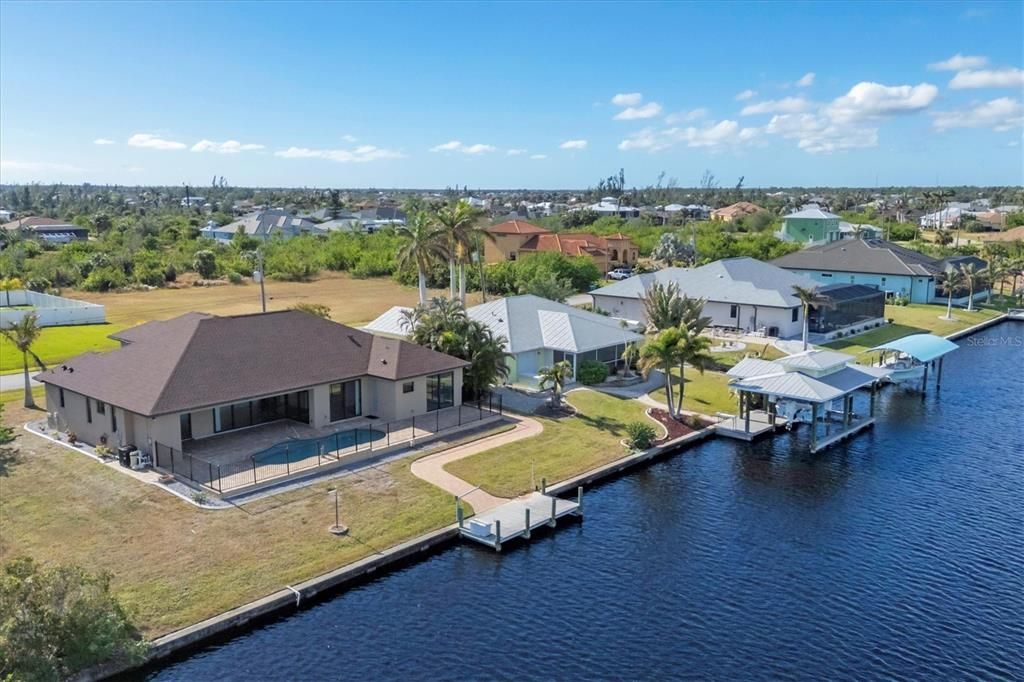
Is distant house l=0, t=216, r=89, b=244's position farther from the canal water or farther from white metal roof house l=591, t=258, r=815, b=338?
the canal water

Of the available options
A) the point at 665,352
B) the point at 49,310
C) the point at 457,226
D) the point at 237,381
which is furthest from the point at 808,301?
the point at 49,310

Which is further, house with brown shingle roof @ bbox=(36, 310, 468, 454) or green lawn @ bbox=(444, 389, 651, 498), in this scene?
house with brown shingle roof @ bbox=(36, 310, 468, 454)

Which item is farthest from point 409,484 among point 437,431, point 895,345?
point 895,345

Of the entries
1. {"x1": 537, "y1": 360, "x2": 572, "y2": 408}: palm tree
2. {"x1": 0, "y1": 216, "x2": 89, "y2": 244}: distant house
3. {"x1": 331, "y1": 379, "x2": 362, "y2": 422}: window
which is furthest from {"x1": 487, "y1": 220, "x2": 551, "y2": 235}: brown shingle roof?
{"x1": 0, "y1": 216, "x2": 89, "y2": 244}: distant house

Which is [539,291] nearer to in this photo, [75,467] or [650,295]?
[650,295]

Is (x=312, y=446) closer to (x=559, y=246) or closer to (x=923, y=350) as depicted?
(x=923, y=350)

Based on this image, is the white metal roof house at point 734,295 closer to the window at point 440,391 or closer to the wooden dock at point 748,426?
the wooden dock at point 748,426

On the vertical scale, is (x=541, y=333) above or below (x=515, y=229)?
below

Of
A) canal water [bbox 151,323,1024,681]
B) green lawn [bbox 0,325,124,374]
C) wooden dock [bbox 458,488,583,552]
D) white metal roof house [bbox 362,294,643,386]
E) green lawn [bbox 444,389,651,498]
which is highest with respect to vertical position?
white metal roof house [bbox 362,294,643,386]
